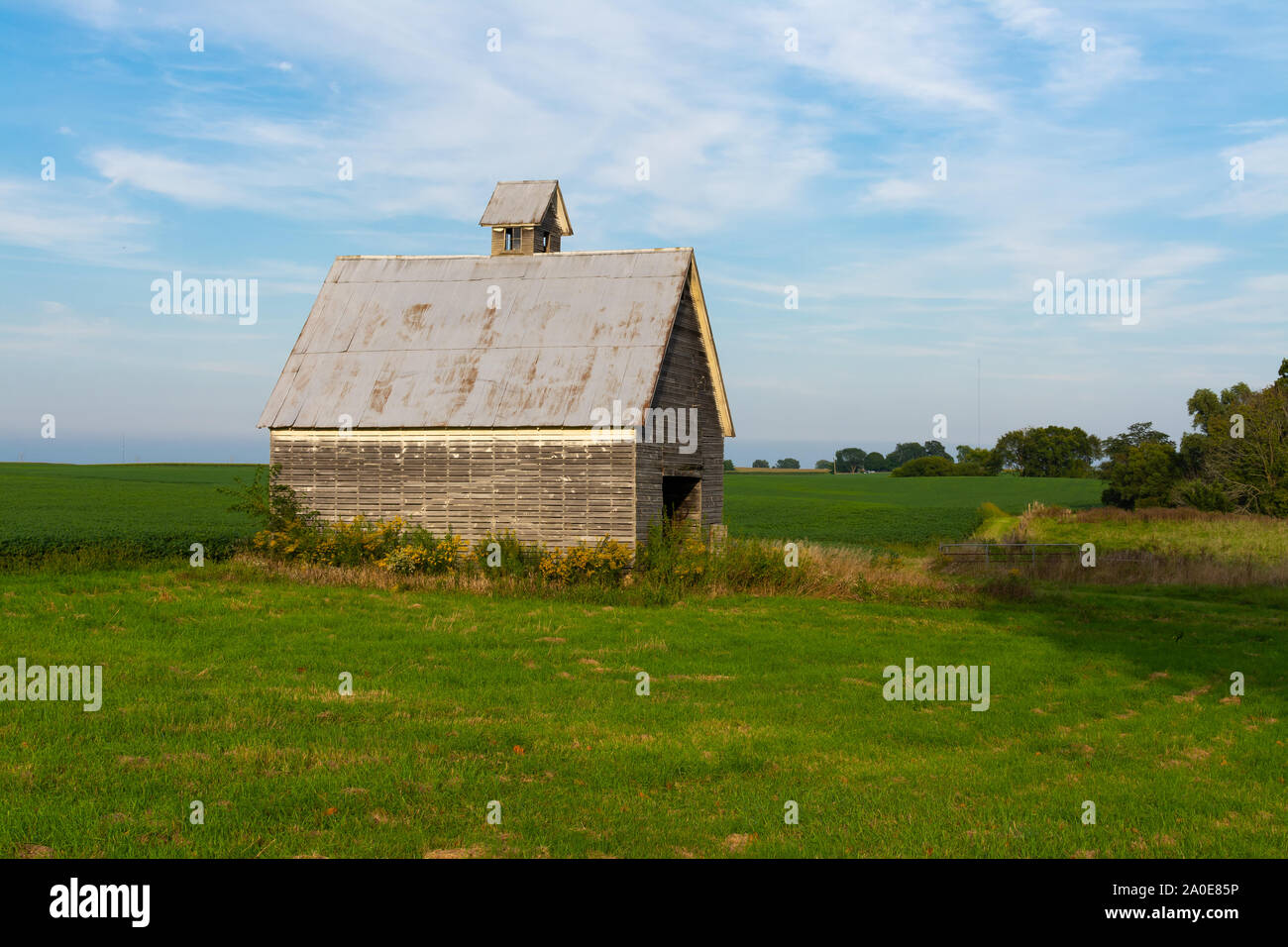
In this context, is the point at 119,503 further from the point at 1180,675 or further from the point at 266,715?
the point at 1180,675

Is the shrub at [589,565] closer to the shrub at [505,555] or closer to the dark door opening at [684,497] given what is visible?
the shrub at [505,555]

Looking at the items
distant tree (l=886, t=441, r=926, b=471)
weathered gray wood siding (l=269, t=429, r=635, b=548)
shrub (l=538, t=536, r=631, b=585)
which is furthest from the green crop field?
distant tree (l=886, t=441, r=926, b=471)

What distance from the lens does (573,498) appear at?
2544cm

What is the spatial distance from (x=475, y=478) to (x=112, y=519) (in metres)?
20.5

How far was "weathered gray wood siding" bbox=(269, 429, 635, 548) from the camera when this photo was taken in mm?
25250

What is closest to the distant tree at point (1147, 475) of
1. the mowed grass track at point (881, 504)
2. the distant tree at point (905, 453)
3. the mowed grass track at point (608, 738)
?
the mowed grass track at point (881, 504)

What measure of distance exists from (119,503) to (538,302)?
32.2m

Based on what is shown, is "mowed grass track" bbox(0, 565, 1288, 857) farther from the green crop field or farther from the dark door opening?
the dark door opening

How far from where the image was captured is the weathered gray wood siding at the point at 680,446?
25603mm

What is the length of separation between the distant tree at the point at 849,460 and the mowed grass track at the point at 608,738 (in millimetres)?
172849

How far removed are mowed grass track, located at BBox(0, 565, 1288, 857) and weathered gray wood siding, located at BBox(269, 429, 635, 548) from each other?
16.7 feet

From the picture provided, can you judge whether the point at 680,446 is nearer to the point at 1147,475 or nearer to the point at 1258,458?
the point at 1258,458
